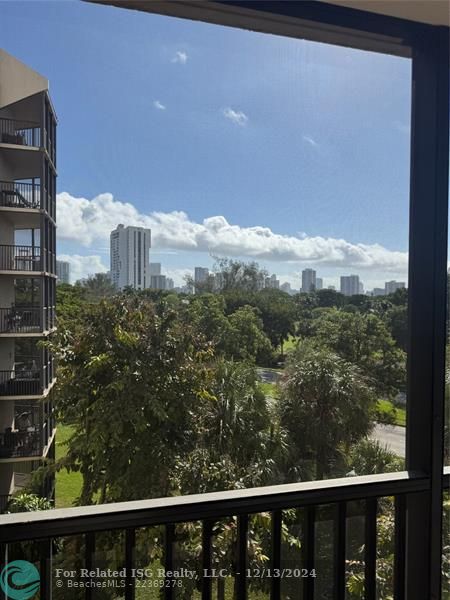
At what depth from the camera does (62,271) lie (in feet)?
4.31

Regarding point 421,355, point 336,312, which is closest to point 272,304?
point 336,312

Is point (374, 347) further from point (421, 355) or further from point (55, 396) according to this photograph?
point (55, 396)

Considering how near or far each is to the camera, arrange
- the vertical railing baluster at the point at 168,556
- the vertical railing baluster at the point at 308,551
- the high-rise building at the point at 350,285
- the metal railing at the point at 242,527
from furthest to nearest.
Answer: the high-rise building at the point at 350,285 → the vertical railing baluster at the point at 308,551 → the vertical railing baluster at the point at 168,556 → the metal railing at the point at 242,527

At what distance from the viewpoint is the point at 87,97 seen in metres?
1.33

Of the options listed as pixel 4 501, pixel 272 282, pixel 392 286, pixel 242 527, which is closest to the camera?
pixel 4 501

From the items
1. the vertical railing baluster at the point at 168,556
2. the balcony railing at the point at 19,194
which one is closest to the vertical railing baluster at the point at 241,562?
the vertical railing baluster at the point at 168,556

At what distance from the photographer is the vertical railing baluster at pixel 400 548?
1555mm

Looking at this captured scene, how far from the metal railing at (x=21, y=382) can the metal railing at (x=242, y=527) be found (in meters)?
0.32

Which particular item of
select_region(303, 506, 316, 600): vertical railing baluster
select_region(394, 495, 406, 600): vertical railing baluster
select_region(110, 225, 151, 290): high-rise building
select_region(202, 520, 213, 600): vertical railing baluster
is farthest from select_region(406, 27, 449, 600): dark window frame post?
select_region(110, 225, 151, 290): high-rise building

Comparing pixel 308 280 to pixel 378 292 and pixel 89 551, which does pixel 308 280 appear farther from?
pixel 89 551

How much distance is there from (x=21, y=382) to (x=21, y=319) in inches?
7.0

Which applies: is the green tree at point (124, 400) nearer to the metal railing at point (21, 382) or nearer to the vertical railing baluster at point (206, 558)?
the metal railing at point (21, 382)

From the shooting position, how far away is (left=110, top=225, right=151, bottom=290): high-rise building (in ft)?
4.43

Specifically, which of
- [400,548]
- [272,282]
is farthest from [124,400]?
[400,548]
